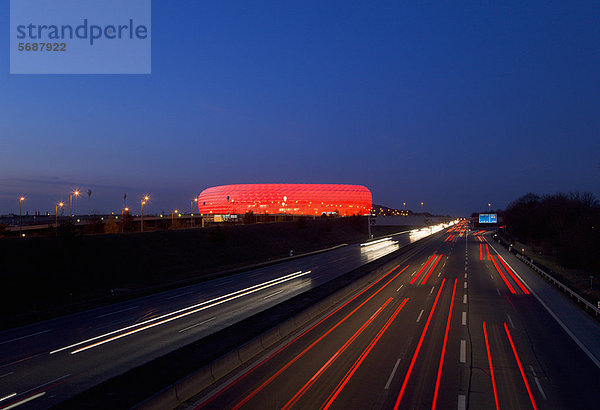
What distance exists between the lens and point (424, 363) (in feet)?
42.9

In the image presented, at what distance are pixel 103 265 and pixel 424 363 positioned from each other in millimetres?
35095

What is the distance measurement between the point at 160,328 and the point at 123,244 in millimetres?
30589

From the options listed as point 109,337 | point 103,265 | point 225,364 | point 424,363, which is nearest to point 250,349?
point 225,364

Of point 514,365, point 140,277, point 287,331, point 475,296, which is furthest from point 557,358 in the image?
point 140,277

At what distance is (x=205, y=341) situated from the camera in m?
15.0

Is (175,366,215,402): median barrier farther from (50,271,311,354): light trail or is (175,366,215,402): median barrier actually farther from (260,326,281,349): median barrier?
(50,271,311,354): light trail

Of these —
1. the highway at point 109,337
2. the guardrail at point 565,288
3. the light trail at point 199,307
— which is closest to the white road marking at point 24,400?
the highway at point 109,337

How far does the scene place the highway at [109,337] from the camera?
12062 mm

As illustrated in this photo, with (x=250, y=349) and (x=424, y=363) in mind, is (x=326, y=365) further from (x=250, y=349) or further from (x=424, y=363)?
(x=424, y=363)

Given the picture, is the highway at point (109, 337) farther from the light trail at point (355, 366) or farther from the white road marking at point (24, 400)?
the light trail at point (355, 366)

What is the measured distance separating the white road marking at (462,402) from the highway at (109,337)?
9853 mm

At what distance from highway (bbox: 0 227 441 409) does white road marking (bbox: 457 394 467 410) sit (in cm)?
985

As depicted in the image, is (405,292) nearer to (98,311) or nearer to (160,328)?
(160,328)

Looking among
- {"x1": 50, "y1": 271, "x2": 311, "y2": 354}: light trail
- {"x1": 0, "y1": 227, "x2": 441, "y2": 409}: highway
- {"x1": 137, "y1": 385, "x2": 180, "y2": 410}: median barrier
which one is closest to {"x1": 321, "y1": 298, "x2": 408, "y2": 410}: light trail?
{"x1": 137, "y1": 385, "x2": 180, "y2": 410}: median barrier
